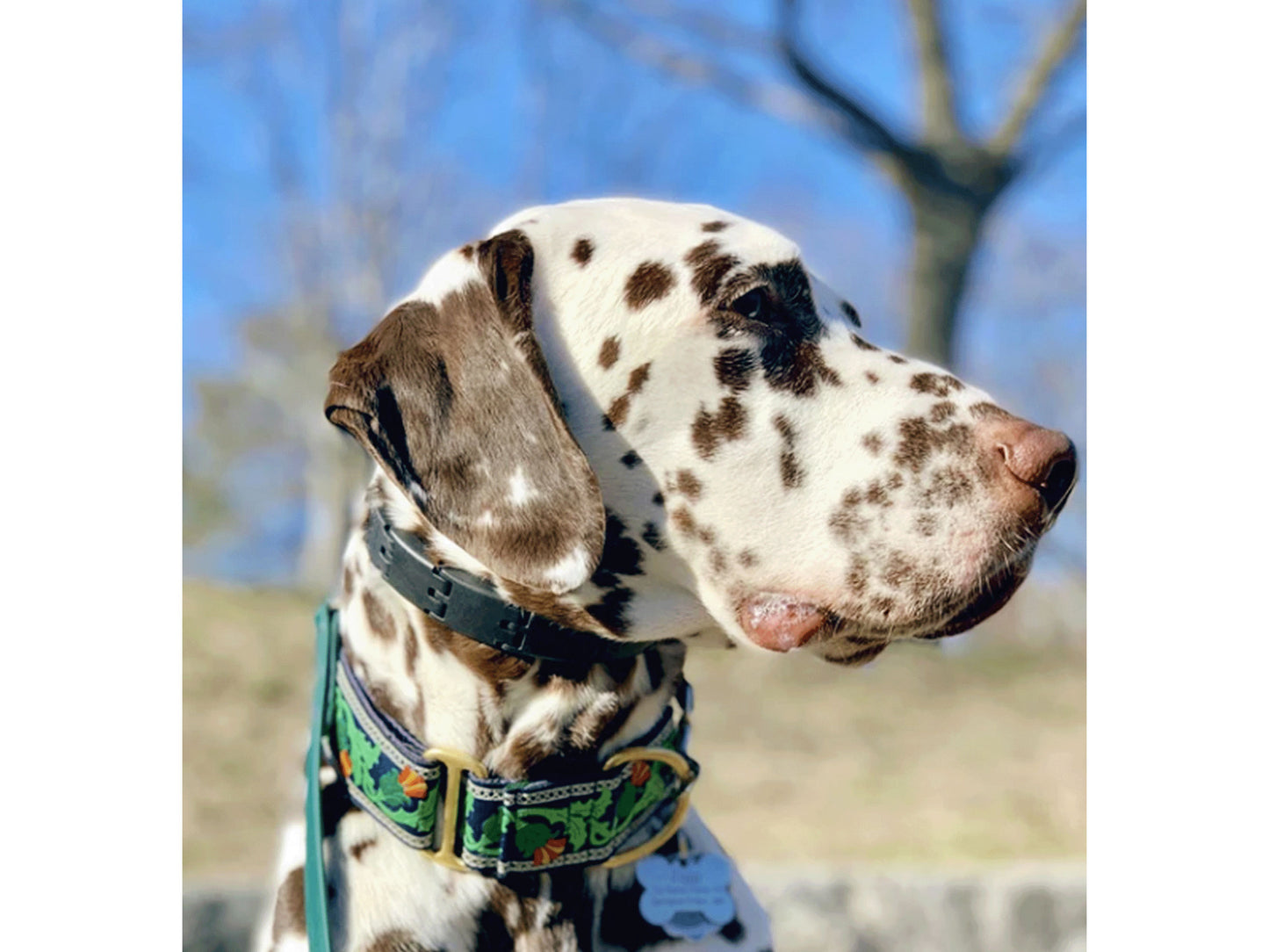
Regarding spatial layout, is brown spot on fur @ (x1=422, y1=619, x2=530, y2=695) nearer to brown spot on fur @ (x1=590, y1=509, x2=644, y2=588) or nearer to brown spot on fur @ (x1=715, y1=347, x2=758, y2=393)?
brown spot on fur @ (x1=590, y1=509, x2=644, y2=588)

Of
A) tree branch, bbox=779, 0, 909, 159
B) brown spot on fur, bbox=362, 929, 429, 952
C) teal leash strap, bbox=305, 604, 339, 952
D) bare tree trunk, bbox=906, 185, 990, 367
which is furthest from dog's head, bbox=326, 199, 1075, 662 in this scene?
tree branch, bbox=779, 0, 909, 159

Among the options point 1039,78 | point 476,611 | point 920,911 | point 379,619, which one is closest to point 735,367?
point 476,611

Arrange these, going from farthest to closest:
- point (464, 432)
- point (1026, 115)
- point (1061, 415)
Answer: point (1026, 115) → point (1061, 415) → point (464, 432)

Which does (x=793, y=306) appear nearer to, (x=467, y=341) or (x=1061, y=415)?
(x=467, y=341)

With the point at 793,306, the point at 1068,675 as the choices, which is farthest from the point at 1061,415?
the point at 793,306

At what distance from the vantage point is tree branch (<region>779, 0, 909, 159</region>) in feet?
13.9

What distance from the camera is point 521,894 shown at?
1333 millimetres

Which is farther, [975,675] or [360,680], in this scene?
[975,675]

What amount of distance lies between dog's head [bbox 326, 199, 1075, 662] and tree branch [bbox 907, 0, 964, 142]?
3202 millimetres

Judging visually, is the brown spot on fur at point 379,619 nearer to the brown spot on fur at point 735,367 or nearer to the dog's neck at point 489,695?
the dog's neck at point 489,695

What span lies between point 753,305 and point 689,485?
22cm

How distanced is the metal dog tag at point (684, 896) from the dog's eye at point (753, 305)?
63 centimetres

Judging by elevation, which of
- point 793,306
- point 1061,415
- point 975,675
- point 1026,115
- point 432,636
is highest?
point 1026,115

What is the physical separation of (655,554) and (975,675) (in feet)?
11.1
